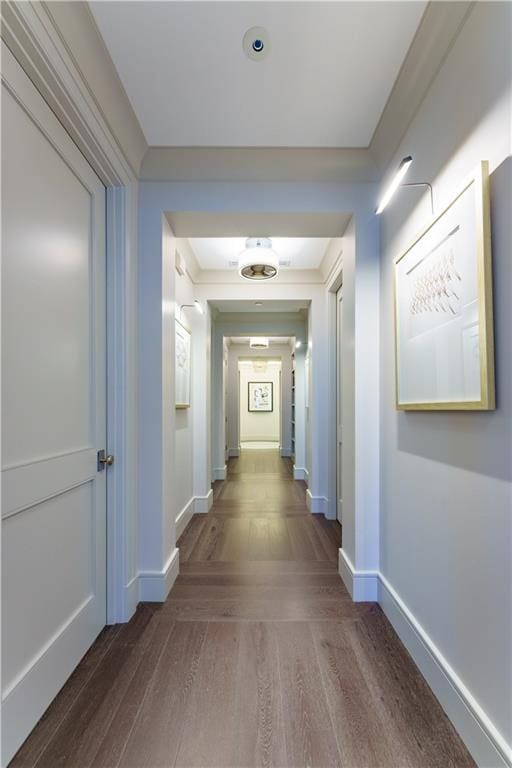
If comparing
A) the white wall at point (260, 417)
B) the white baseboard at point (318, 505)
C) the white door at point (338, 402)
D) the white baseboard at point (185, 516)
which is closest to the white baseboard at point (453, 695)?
the white door at point (338, 402)

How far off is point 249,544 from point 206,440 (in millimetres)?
1297

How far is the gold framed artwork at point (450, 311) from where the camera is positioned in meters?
1.13

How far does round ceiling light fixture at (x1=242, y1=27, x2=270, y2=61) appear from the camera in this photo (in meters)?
1.49

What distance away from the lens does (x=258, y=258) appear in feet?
9.99

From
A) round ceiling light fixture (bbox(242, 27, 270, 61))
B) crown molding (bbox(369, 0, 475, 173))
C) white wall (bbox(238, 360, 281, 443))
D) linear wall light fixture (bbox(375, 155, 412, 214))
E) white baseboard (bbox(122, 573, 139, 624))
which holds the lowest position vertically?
white baseboard (bbox(122, 573, 139, 624))

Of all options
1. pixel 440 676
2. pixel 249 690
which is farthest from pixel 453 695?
pixel 249 690

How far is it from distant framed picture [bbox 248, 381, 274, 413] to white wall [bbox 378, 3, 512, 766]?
982 cm

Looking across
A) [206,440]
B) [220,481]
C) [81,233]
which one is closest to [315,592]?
[206,440]

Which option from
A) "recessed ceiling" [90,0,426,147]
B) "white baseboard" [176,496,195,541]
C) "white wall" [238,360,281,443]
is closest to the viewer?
"recessed ceiling" [90,0,426,147]

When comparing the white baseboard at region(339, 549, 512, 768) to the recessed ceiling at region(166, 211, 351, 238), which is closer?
the white baseboard at region(339, 549, 512, 768)

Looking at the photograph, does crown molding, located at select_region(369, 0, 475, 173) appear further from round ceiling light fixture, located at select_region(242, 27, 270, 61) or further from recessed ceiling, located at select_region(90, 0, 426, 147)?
round ceiling light fixture, located at select_region(242, 27, 270, 61)

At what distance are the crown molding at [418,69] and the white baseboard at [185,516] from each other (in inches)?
123

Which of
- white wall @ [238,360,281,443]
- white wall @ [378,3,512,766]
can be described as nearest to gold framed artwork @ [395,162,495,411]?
white wall @ [378,3,512,766]

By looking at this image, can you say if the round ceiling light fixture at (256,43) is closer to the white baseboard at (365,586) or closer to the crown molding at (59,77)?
the crown molding at (59,77)
